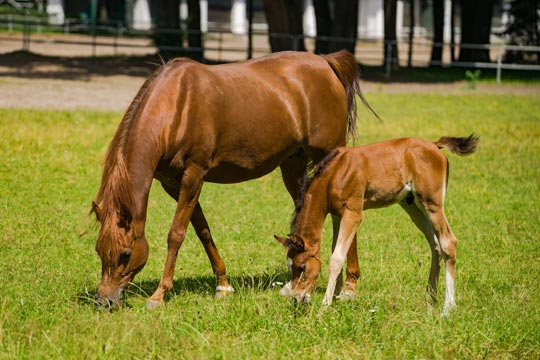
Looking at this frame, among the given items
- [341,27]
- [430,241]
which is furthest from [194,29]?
[430,241]

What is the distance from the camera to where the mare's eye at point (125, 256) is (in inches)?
270

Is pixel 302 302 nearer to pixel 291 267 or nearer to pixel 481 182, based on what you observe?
pixel 291 267

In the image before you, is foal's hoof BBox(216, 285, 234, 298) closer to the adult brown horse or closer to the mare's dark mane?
the adult brown horse

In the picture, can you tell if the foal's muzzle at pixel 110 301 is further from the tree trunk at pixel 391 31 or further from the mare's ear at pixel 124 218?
the tree trunk at pixel 391 31

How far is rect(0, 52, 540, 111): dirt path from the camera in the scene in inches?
814

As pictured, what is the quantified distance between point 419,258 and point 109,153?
136 inches

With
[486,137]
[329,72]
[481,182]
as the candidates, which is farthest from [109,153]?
[486,137]

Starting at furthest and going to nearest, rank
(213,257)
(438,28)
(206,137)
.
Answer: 1. (438,28)
2. (213,257)
3. (206,137)

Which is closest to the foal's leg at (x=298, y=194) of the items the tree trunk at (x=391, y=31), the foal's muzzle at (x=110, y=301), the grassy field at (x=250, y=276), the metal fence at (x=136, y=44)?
the grassy field at (x=250, y=276)

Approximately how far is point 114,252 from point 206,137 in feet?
4.17

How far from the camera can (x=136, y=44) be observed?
40.9 metres

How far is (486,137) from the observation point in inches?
706

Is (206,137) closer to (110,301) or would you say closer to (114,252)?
(114,252)

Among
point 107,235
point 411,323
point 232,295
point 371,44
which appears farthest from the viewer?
point 371,44
